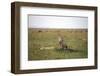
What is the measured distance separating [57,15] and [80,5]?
209 millimetres

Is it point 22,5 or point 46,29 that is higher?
point 22,5

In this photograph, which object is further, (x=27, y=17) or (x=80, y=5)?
(x=80, y=5)

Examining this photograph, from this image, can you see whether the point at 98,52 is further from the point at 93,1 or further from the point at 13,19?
the point at 13,19

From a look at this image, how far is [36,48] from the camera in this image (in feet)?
5.12

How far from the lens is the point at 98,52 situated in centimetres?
178

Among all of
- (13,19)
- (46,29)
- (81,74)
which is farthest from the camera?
(81,74)

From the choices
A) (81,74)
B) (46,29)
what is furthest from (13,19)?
(81,74)

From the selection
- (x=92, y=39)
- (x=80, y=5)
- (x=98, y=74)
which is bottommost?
(x=98, y=74)

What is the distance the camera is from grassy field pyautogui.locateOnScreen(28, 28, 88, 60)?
61.1 inches

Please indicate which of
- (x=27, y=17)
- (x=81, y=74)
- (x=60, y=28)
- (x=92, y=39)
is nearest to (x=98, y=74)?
(x=81, y=74)

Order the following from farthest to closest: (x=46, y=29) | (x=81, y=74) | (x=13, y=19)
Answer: (x=81, y=74) < (x=46, y=29) < (x=13, y=19)

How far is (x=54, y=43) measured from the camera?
1.62 m

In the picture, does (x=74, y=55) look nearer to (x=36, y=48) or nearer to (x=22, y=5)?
(x=36, y=48)

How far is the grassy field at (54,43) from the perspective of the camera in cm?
155
